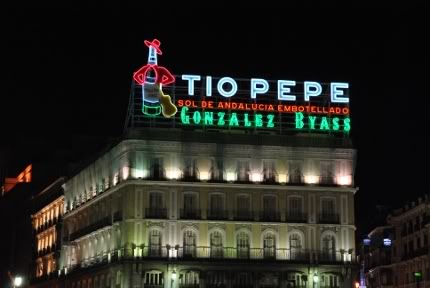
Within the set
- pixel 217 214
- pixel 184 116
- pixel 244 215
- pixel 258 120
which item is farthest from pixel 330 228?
pixel 184 116

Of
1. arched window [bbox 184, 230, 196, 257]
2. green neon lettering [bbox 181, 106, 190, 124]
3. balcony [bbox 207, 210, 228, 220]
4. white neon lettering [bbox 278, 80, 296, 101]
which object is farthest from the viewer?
white neon lettering [bbox 278, 80, 296, 101]

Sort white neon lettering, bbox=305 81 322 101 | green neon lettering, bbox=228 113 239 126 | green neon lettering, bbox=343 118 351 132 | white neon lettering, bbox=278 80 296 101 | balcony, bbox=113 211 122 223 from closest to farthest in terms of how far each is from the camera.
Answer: balcony, bbox=113 211 122 223 < green neon lettering, bbox=228 113 239 126 < white neon lettering, bbox=278 80 296 101 < white neon lettering, bbox=305 81 322 101 < green neon lettering, bbox=343 118 351 132

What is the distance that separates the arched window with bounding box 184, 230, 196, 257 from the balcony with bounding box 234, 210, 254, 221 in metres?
4.94

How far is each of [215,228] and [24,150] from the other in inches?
3455

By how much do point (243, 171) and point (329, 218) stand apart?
10.4m

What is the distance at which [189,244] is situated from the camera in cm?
9250

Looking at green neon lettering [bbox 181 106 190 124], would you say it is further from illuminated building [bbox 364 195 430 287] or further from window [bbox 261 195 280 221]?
illuminated building [bbox 364 195 430 287]

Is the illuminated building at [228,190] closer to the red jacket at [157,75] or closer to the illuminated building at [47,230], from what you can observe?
the red jacket at [157,75]

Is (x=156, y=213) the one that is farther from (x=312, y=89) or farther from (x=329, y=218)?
(x=312, y=89)

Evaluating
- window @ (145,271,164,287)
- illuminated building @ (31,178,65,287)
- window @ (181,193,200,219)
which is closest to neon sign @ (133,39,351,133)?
window @ (181,193,200,219)

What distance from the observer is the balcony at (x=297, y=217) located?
95125mm

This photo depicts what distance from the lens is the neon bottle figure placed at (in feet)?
310

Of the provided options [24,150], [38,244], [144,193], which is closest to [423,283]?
[144,193]

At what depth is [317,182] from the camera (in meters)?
96.6
